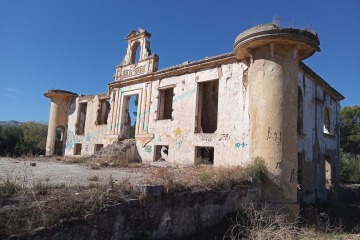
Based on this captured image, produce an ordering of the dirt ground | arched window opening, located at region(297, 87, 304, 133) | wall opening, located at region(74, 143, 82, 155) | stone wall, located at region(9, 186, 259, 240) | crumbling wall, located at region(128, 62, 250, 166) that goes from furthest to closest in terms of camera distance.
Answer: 1. wall opening, located at region(74, 143, 82, 155)
2. arched window opening, located at region(297, 87, 304, 133)
3. crumbling wall, located at region(128, 62, 250, 166)
4. the dirt ground
5. stone wall, located at region(9, 186, 259, 240)

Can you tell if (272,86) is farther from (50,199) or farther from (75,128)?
(75,128)

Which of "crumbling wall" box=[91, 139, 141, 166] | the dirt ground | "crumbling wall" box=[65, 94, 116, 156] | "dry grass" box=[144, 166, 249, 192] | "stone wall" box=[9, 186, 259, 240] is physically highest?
"crumbling wall" box=[65, 94, 116, 156]


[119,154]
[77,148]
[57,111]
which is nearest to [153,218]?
[119,154]

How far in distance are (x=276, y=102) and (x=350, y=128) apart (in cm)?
2770

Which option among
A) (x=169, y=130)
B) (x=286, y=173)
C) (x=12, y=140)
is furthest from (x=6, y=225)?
(x=12, y=140)

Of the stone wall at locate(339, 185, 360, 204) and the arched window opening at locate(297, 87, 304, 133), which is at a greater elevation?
the arched window opening at locate(297, 87, 304, 133)

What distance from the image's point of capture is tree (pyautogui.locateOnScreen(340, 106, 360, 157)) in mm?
31453

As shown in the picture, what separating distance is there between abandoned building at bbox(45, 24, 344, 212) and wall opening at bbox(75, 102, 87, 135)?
0.23 feet

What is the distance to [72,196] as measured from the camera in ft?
15.2

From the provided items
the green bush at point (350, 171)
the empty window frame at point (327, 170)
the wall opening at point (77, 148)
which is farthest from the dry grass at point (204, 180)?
the green bush at point (350, 171)

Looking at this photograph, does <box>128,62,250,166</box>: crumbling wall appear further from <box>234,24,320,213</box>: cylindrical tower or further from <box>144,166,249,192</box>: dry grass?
<box>144,166,249,192</box>: dry grass

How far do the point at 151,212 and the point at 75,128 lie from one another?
1522 centimetres

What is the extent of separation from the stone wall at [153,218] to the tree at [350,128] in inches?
1146

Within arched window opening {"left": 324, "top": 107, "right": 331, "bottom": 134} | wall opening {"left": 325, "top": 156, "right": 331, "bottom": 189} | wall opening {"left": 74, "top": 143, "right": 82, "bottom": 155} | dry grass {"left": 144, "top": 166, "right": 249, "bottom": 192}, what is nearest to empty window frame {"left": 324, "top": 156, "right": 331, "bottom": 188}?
wall opening {"left": 325, "top": 156, "right": 331, "bottom": 189}
